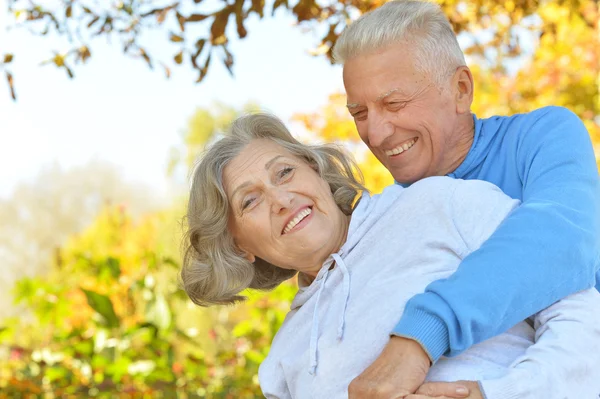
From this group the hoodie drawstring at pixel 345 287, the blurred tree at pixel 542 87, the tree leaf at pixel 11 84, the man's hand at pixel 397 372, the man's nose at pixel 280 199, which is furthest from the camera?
the blurred tree at pixel 542 87

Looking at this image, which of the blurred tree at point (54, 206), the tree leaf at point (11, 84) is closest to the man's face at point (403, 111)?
the tree leaf at point (11, 84)

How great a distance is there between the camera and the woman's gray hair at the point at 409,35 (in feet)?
6.66

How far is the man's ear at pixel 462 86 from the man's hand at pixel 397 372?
0.83 metres

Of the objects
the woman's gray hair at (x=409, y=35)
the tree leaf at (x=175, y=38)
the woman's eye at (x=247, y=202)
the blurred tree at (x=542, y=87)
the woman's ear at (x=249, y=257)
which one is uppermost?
the woman's gray hair at (x=409, y=35)

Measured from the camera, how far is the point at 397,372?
1.53m

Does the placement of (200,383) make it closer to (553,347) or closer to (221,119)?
(553,347)

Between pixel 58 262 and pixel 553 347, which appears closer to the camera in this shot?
pixel 553 347

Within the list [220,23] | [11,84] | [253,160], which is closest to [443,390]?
[253,160]

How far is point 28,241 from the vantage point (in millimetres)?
27734

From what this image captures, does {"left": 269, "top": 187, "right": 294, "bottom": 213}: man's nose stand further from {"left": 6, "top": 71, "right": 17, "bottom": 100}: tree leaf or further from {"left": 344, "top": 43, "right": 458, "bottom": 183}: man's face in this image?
{"left": 6, "top": 71, "right": 17, "bottom": 100}: tree leaf

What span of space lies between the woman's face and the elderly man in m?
0.23

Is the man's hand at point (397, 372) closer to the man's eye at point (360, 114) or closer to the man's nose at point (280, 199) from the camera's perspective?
the man's nose at point (280, 199)

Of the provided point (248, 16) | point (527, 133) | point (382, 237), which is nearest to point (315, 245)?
point (382, 237)

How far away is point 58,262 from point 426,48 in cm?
494
